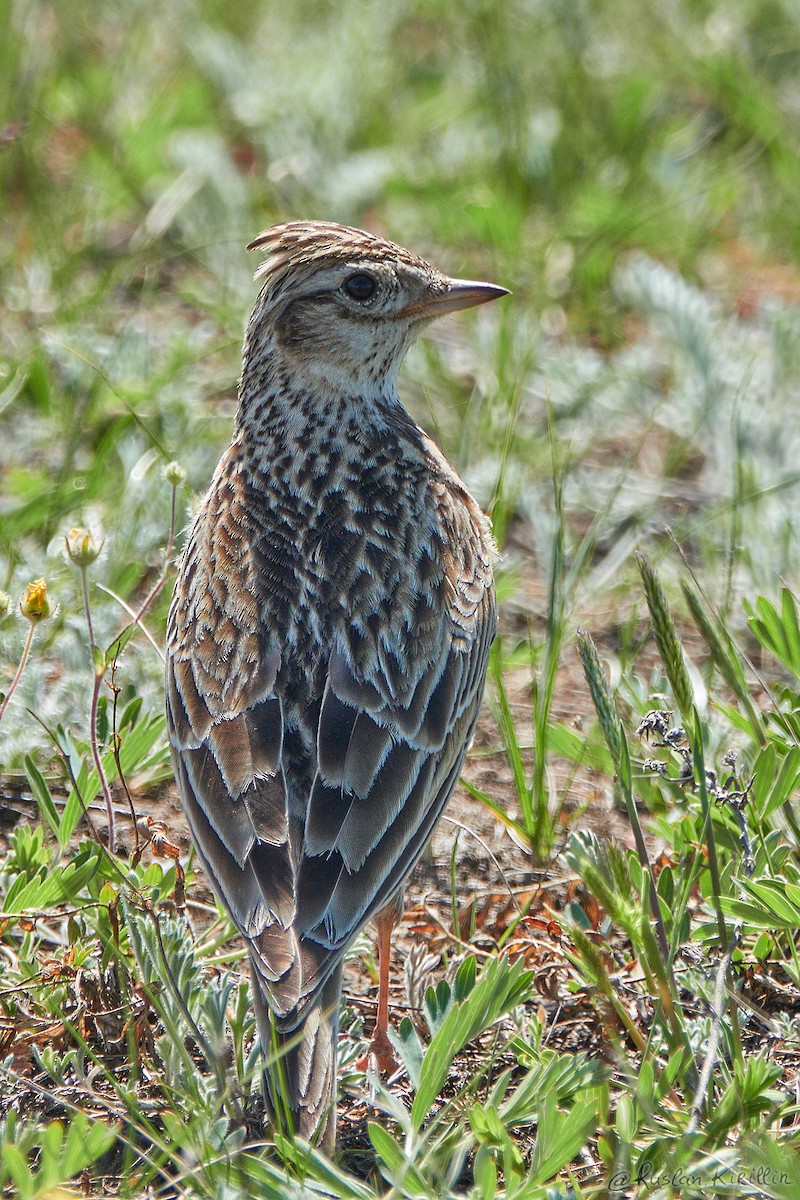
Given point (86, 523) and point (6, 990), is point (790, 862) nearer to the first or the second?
point (6, 990)

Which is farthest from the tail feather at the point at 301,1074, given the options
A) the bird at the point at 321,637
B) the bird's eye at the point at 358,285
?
the bird's eye at the point at 358,285

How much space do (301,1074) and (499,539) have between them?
262 centimetres

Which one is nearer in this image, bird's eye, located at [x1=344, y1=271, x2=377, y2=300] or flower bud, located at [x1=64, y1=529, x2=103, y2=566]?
flower bud, located at [x1=64, y1=529, x2=103, y2=566]

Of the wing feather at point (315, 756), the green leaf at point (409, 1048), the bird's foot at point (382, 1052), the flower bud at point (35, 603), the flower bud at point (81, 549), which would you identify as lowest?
the bird's foot at point (382, 1052)

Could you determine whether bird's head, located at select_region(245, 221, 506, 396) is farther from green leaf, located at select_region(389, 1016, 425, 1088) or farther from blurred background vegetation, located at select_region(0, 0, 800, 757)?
green leaf, located at select_region(389, 1016, 425, 1088)

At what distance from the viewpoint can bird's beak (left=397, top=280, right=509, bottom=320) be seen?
5.07 metres

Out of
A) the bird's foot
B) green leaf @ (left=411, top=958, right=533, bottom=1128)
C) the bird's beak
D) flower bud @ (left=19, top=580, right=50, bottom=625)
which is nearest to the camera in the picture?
green leaf @ (left=411, top=958, right=533, bottom=1128)

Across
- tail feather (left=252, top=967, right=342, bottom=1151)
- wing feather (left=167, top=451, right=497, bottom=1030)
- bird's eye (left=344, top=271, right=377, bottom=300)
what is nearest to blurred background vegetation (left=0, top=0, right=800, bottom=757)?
bird's eye (left=344, top=271, right=377, bottom=300)

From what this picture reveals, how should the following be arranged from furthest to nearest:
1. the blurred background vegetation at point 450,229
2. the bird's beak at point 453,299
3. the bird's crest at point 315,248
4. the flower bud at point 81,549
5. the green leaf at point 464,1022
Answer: the blurred background vegetation at point 450,229 → the bird's beak at point 453,299 → the bird's crest at point 315,248 → the flower bud at point 81,549 → the green leaf at point 464,1022

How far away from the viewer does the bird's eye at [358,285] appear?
495 centimetres

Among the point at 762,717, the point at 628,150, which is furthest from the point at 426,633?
the point at 628,150

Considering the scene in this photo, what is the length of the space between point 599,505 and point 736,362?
94cm

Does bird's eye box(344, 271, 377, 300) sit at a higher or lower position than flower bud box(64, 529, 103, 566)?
higher

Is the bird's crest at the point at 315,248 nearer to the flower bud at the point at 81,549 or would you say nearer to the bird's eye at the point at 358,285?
the bird's eye at the point at 358,285
